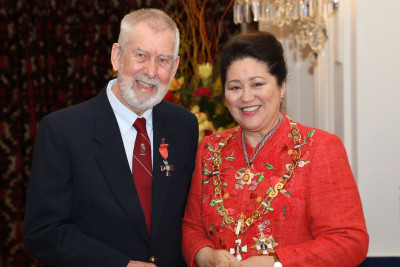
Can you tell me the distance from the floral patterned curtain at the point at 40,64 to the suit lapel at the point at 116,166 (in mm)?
2869

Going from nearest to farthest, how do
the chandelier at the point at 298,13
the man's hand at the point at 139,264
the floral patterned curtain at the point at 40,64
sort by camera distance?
the man's hand at the point at 139,264 → the chandelier at the point at 298,13 → the floral patterned curtain at the point at 40,64

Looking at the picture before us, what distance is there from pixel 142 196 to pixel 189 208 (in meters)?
0.24

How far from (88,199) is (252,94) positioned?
73 cm

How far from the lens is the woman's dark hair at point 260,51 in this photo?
6.64ft

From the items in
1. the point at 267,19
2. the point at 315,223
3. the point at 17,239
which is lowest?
the point at 17,239

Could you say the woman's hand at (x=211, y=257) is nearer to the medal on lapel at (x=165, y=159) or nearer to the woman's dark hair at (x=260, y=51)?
the medal on lapel at (x=165, y=159)

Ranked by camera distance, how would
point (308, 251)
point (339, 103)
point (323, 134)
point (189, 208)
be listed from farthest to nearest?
1. point (339, 103)
2. point (189, 208)
3. point (323, 134)
4. point (308, 251)

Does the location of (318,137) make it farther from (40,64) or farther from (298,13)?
(40,64)

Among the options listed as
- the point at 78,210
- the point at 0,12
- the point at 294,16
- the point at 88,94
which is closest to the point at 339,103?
the point at 294,16

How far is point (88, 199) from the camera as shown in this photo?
1952 mm

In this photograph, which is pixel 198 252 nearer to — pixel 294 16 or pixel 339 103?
pixel 339 103

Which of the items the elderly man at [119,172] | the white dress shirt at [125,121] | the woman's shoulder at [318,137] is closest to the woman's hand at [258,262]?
the elderly man at [119,172]

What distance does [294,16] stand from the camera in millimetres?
3129

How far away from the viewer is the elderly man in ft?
6.29
